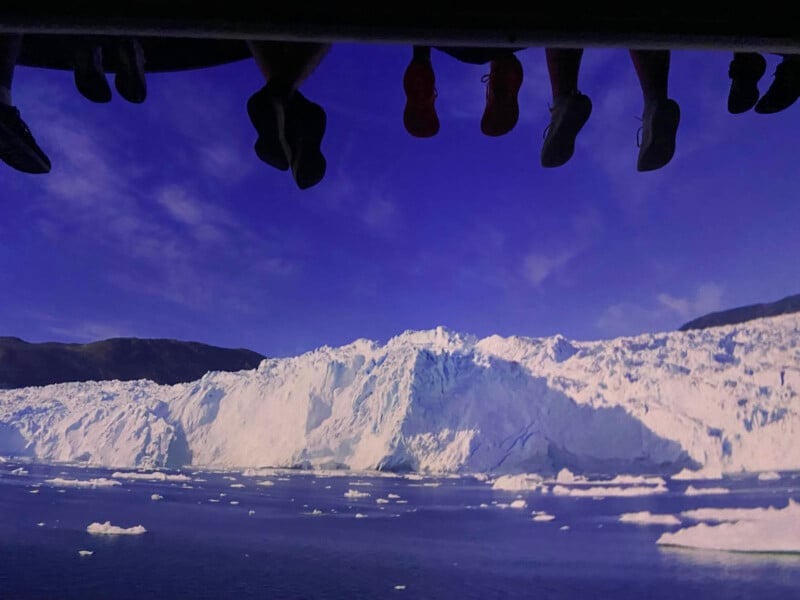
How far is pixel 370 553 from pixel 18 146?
44.3ft

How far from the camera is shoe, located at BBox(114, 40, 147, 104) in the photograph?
81 centimetres

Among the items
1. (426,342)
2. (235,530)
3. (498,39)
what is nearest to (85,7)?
(498,39)

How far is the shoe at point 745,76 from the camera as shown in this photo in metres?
0.78

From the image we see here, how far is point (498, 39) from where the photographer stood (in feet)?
1.43

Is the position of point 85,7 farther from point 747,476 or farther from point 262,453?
point 747,476

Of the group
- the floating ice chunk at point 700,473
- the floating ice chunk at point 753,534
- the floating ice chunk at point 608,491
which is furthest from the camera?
the floating ice chunk at point 608,491

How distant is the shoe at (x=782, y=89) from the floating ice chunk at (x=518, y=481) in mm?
15259

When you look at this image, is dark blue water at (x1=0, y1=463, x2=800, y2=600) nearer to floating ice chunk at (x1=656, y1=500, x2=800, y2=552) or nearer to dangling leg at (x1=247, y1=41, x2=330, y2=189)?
floating ice chunk at (x1=656, y1=500, x2=800, y2=552)

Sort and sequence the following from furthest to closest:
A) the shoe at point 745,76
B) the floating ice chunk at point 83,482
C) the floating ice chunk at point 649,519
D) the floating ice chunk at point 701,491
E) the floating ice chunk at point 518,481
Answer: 1. the floating ice chunk at point 83,482
2. the floating ice chunk at point 701,491
3. the floating ice chunk at point 518,481
4. the floating ice chunk at point 649,519
5. the shoe at point 745,76

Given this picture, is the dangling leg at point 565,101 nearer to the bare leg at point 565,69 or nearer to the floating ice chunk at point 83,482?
the bare leg at point 565,69

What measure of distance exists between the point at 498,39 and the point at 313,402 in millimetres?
16535

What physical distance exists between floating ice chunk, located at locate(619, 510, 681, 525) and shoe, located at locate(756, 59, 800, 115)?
598 inches

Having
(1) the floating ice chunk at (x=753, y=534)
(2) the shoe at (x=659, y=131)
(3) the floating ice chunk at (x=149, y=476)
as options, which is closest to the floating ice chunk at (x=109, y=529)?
(3) the floating ice chunk at (x=149, y=476)

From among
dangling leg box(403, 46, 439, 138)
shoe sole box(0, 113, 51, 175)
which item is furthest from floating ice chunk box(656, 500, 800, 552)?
shoe sole box(0, 113, 51, 175)
